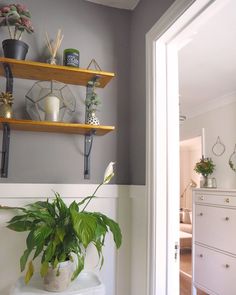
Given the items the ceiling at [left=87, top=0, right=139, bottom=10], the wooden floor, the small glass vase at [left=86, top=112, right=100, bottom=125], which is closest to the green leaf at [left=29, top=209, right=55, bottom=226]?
the small glass vase at [left=86, top=112, right=100, bottom=125]

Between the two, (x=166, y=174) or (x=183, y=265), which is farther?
(x=183, y=265)

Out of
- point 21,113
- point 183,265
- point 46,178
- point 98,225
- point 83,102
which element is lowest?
point 183,265

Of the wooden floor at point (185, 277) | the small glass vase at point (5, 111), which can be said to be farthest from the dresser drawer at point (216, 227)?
the small glass vase at point (5, 111)

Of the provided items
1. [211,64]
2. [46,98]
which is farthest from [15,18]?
[211,64]

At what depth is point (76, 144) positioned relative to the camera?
157 cm

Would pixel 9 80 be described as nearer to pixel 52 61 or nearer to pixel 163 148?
pixel 52 61

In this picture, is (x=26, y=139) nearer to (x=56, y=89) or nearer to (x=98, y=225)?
(x=56, y=89)

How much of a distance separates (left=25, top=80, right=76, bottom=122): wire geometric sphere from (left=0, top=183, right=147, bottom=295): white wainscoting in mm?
388

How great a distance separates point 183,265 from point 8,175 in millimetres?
3577

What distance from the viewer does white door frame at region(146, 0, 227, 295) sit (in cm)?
133

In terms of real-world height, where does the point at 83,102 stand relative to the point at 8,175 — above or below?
above

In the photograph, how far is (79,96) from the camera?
63.4 inches

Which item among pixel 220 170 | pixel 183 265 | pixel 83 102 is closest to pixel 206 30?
pixel 83 102

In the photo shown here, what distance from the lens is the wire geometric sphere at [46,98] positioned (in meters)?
1.46
